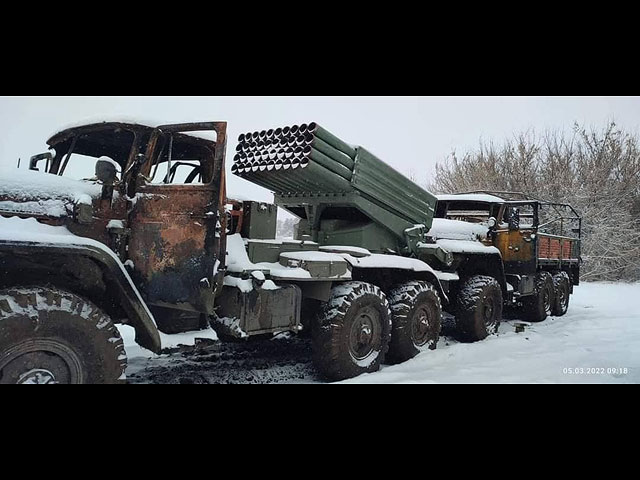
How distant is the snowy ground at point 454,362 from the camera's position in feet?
15.3

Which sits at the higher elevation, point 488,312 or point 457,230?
point 457,230

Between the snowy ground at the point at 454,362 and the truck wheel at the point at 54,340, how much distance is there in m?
1.47

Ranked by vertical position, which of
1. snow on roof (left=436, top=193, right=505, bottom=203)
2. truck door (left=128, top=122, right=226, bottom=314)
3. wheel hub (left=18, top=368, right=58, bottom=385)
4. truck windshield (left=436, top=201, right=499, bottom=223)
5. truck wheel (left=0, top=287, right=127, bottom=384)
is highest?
snow on roof (left=436, top=193, right=505, bottom=203)

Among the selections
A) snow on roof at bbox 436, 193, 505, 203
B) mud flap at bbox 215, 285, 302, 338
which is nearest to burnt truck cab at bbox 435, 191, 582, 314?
snow on roof at bbox 436, 193, 505, 203

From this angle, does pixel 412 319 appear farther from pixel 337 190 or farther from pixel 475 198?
pixel 475 198

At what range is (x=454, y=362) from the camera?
5391mm

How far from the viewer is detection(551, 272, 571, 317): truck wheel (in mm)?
10086

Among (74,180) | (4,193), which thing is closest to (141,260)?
(74,180)

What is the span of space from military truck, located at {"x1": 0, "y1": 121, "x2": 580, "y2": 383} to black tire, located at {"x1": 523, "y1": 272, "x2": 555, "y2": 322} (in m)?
3.72

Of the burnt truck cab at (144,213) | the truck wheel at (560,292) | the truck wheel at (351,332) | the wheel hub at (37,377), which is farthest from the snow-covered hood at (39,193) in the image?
the truck wheel at (560,292)

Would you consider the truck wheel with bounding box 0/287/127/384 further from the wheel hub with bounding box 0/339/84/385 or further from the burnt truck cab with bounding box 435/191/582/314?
the burnt truck cab with bounding box 435/191/582/314

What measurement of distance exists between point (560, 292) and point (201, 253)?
8.85 m

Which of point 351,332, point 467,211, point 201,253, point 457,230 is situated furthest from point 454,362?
point 467,211

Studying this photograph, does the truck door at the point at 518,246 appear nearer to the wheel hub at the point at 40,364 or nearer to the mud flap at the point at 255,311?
the mud flap at the point at 255,311
